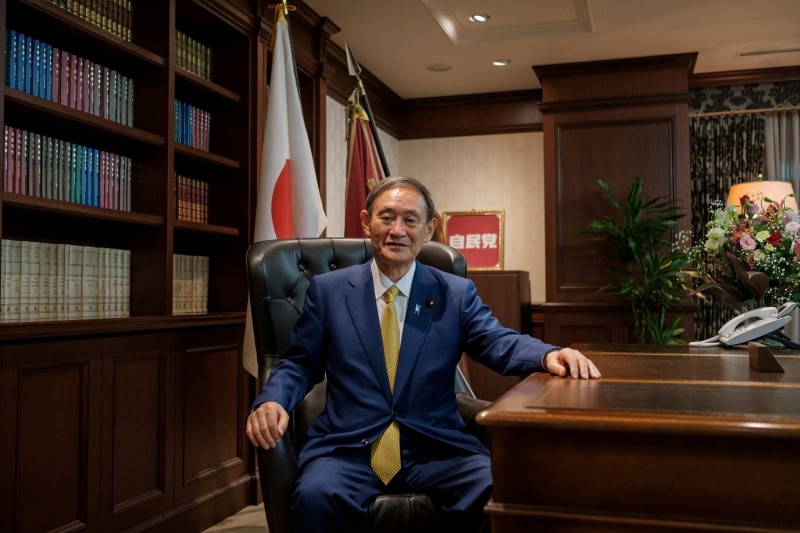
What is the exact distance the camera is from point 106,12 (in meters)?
2.89

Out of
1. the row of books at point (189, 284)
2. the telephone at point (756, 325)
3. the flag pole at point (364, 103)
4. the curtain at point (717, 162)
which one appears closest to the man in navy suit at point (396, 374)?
the telephone at point (756, 325)

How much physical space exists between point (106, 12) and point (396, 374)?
6.59ft

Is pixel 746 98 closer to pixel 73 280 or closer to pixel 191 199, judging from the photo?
pixel 191 199

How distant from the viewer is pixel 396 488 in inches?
69.0

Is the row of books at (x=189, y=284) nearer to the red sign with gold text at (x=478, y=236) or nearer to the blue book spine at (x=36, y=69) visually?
the blue book spine at (x=36, y=69)

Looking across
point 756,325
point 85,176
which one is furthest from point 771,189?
point 85,176

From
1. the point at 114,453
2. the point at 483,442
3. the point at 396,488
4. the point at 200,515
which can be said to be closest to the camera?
the point at 396,488

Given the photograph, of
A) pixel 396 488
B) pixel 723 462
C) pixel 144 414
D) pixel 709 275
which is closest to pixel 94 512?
pixel 144 414

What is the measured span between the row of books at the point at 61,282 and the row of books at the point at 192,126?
0.64 metres

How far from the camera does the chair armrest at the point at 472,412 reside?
76.8 inches

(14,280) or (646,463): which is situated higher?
(14,280)

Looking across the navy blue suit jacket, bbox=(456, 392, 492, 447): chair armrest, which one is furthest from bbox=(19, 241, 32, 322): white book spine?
bbox=(456, 392, 492, 447): chair armrest

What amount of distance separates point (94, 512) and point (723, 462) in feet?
7.17

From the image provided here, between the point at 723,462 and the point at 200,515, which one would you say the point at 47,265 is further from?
the point at 723,462
